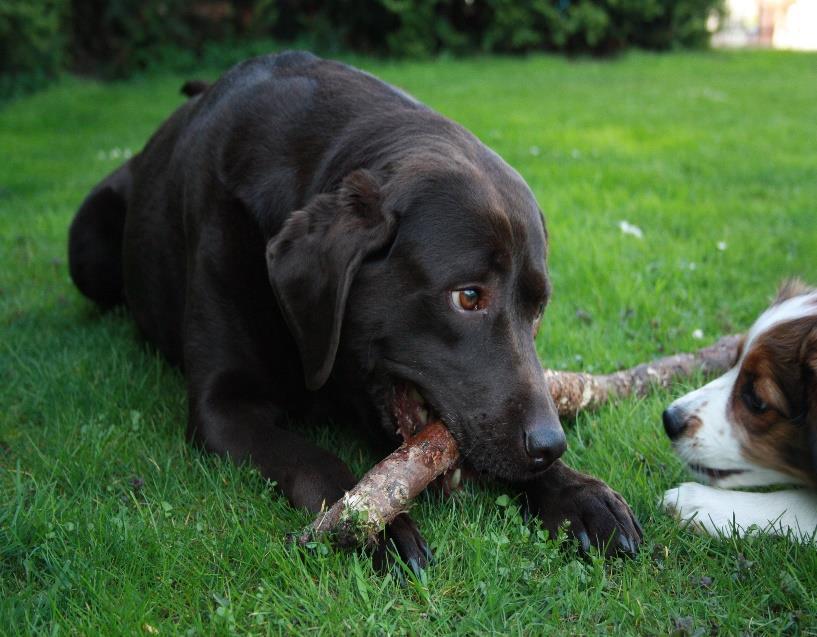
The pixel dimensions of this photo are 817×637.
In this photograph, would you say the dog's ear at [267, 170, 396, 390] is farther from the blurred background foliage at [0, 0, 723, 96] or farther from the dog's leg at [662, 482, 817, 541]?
the blurred background foliage at [0, 0, 723, 96]

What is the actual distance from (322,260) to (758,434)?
1.45m

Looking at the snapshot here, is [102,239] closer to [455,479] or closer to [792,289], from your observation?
[455,479]

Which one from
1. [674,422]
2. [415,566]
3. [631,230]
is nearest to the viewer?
[415,566]

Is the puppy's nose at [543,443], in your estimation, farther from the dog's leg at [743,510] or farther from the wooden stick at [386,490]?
the dog's leg at [743,510]

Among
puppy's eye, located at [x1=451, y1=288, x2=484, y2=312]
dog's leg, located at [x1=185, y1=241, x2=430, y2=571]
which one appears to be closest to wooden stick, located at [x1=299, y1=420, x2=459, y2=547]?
puppy's eye, located at [x1=451, y1=288, x2=484, y2=312]

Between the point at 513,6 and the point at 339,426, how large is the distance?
1357 cm

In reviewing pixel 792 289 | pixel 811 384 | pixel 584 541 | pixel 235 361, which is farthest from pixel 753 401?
pixel 235 361

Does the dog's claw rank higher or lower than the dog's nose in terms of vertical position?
lower

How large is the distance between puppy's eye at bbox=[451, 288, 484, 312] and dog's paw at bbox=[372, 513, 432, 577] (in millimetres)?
637

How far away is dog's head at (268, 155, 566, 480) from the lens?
100 inches

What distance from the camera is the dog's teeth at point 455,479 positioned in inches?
106

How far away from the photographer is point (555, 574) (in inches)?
92.0

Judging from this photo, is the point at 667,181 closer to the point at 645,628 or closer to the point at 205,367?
the point at 205,367

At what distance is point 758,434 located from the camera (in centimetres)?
279
